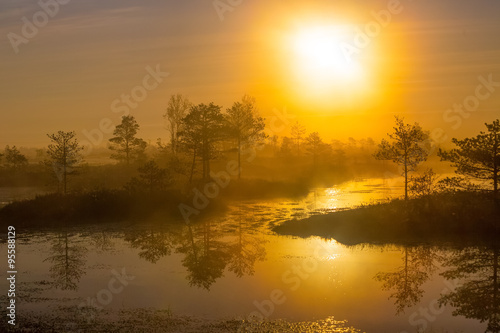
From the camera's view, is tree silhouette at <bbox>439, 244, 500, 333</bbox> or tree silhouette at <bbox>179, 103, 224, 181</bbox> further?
tree silhouette at <bbox>179, 103, 224, 181</bbox>

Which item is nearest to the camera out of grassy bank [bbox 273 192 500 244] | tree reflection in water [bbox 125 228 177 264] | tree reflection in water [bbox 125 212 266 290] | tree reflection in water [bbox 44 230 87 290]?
tree reflection in water [bbox 44 230 87 290]

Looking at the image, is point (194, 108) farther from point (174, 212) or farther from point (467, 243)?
point (467, 243)

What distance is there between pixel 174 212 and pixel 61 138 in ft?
46.6

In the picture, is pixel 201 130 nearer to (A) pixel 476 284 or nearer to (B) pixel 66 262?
(B) pixel 66 262

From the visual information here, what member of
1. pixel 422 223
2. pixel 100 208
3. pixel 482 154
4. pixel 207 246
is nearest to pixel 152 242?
pixel 207 246

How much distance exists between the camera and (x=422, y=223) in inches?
1268

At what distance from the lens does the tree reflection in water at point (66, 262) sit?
22.6 m

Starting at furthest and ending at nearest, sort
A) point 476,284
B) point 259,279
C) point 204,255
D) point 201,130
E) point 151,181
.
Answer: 1. point 201,130
2. point 151,181
3. point 204,255
4. point 259,279
5. point 476,284

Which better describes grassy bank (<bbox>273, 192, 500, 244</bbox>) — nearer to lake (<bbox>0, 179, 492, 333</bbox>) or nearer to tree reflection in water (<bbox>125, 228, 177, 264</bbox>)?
lake (<bbox>0, 179, 492, 333</bbox>)

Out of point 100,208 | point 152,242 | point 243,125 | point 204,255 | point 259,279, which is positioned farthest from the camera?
point 243,125

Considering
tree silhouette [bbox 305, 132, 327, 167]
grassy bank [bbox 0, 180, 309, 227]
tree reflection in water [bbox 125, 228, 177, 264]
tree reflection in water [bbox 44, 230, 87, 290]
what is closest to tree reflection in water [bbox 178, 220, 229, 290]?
tree reflection in water [bbox 125, 228, 177, 264]
